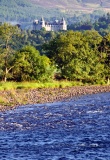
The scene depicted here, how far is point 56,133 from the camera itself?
1551 inches

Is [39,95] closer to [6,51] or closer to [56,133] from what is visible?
[6,51]

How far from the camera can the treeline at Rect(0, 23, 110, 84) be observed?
8231 cm

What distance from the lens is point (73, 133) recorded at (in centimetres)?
3928

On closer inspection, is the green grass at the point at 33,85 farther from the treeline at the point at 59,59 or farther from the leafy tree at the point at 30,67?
the treeline at the point at 59,59

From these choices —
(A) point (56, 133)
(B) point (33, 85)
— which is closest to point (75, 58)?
(B) point (33, 85)

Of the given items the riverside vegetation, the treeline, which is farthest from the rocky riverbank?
the treeline

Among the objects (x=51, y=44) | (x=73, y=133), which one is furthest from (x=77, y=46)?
(x=73, y=133)

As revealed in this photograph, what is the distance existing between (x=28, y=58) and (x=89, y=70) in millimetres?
12115

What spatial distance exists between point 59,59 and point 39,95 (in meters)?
25.8

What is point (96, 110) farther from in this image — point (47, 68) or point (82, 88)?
point (47, 68)

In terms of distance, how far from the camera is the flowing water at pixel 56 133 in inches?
1291

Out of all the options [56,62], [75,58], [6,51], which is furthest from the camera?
[56,62]

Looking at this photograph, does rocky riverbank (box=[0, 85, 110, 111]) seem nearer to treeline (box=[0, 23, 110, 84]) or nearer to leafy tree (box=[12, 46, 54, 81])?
leafy tree (box=[12, 46, 54, 81])

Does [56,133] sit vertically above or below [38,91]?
above
